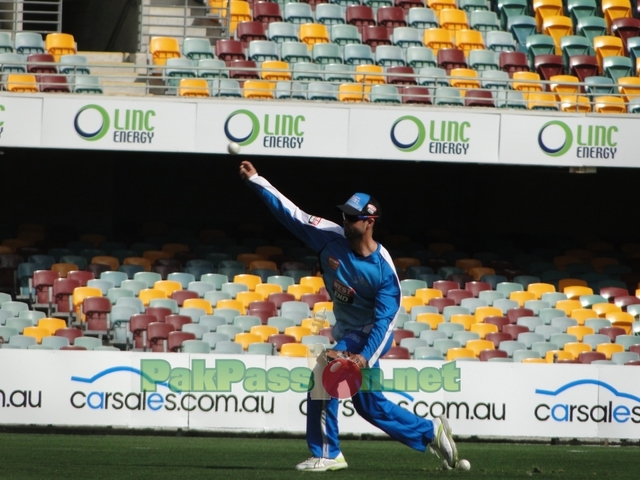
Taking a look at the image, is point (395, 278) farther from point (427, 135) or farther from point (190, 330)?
point (427, 135)

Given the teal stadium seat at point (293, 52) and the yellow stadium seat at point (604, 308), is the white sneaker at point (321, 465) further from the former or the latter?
the teal stadium seat at point (293, 52)

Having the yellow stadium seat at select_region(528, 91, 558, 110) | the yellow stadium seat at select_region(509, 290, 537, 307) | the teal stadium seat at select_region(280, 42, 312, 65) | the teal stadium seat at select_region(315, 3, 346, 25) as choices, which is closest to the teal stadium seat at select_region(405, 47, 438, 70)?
the teal stadium seat at select_region(315, 3, 346, 25)

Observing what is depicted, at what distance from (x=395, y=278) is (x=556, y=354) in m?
9.99

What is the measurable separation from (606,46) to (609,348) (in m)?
7.50

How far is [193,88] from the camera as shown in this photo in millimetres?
18094

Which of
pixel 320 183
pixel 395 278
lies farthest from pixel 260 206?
pixel 395 278

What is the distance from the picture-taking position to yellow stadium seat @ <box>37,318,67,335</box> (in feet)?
54.2

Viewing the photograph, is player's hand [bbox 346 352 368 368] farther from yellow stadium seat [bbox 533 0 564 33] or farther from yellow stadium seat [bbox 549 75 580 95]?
yellow stadium seat [bbox 533 0 564 33]

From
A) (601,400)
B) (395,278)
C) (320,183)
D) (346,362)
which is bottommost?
(601,400)

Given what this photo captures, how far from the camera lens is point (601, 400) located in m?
14.5

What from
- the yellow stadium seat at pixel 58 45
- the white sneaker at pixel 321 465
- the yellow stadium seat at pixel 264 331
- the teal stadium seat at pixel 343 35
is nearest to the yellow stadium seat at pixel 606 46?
the teal stadium seat at pixel 343 35

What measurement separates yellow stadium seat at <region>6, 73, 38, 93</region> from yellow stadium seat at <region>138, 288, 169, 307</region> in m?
3.90

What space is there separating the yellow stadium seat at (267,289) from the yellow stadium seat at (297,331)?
156 cm

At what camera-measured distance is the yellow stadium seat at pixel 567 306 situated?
18938 mm
